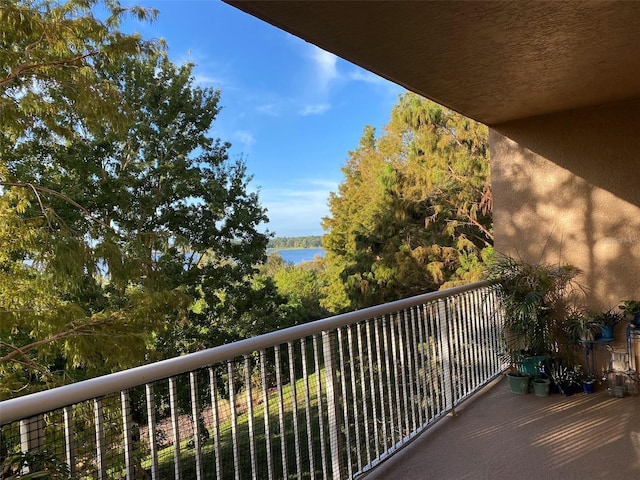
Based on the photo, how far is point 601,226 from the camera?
3768mm

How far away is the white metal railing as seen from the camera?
1.23 meters

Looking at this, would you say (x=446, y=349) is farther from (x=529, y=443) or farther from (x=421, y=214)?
(x=421, y=214)

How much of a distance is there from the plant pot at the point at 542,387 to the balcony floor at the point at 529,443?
0.05m

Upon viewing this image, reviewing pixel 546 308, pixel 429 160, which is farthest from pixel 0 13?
pixel 429 160

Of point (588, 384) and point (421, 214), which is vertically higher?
point (421, 214)

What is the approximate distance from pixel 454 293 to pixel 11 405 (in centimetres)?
296

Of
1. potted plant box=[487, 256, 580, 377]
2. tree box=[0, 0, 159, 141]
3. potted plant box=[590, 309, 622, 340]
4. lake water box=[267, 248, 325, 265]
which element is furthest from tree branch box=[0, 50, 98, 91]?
lake water box=[267, 248, 325, 265]

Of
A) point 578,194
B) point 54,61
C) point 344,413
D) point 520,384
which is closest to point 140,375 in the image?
point 344,413

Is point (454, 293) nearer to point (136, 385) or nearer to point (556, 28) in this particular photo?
point (556, 28)

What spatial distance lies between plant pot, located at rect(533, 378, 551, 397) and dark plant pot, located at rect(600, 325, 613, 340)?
60 centimetres

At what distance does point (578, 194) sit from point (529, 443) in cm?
225

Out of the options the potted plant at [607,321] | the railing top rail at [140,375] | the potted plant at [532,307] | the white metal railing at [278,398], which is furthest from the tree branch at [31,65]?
the potted plant at [607,321]

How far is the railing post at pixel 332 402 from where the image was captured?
212 centimetres

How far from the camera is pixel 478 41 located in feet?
7.06
